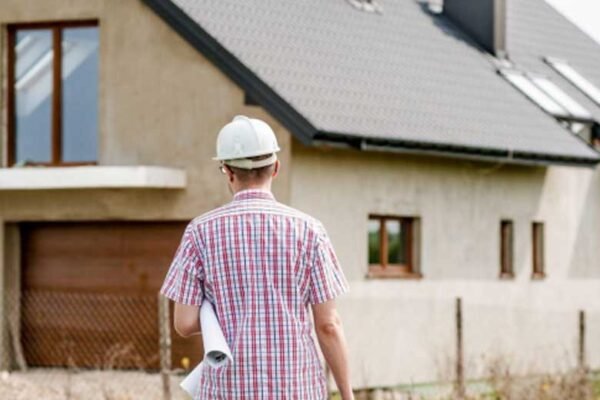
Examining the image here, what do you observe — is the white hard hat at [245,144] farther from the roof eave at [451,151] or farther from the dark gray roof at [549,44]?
the dark gray roof at [549,44]

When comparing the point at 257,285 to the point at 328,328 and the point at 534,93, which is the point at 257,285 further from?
the point at 534,93

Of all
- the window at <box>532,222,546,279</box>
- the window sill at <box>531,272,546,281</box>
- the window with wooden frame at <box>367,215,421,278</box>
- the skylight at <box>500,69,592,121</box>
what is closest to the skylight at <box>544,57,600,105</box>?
the skylight at <box>500,69,592,121</box>

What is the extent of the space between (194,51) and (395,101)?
2.60m

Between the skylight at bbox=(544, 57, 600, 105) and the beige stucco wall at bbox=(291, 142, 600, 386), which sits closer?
the beige stucco wall at bbox=(291, 142, 600, 386)

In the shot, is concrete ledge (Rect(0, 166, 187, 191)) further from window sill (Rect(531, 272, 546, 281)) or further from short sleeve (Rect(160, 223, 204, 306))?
short sleeve (Rect(160, 223, 204, 306))

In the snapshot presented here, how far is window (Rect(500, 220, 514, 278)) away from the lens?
20312 millimetres

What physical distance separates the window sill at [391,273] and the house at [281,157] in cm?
3

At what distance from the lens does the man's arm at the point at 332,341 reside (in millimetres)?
5539

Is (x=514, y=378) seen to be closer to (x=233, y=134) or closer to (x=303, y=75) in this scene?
(x=303, y=75)

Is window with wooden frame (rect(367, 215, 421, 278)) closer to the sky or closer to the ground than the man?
closer to the ground

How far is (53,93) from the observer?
57.9 ft

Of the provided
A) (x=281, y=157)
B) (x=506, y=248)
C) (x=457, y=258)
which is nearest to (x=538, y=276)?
(x=506, y=248)

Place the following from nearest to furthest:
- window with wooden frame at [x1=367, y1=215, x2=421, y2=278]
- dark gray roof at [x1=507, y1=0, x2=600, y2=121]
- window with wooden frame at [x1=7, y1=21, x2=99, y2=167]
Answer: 1. window with wooden frame at [x1=7, y1=21, x2=99, y2=167]
2. window with wooden frame at [x1=367, y1=215, x2=421, y2=278]
3. dark gray roof at [x1=507, y1=0, x2=600, y2=121]

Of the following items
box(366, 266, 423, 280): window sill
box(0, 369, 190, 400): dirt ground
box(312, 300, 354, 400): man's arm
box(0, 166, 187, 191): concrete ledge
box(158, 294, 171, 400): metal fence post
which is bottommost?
box(0, 369, 190, 400): dirt ground
